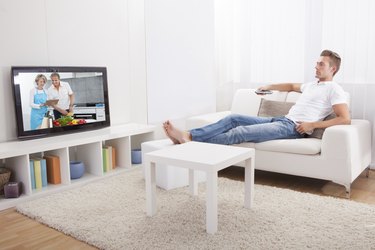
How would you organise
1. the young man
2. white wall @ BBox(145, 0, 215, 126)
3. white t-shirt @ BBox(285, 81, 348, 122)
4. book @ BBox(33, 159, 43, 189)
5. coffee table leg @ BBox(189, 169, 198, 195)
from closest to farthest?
coffee table leg @ BBox(189, 169, 198, 195) < book @ BBox(33, 159, 43, 189) < the young man < white t-shirt @ BBox(285, 81, 348, 122) < white wall @ BBox(145, 0, 215, 126)

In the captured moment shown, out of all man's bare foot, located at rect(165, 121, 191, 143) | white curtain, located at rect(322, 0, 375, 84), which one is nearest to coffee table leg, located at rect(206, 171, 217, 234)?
man's bare foot, located at rect(165, 121, 191, 143)

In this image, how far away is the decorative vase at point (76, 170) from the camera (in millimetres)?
3518

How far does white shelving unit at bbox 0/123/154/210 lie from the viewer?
121 inches

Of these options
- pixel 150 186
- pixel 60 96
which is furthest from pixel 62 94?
pixel 150 186

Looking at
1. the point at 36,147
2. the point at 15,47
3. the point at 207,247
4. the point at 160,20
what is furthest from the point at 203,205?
the point at 160,20

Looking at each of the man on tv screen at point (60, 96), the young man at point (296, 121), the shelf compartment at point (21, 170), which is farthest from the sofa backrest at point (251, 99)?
the shelf compartment at point (21, 170)

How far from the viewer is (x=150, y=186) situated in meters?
2.64

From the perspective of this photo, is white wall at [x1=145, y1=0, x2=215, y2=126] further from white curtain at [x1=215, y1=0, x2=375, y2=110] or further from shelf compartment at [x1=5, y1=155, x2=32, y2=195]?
shelf compartment at [x1=5, y1=155, x2=32, y2=195]

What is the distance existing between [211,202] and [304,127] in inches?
57.1

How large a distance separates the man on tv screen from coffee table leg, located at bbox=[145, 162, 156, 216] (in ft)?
4.45

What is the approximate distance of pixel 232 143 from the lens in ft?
11.4

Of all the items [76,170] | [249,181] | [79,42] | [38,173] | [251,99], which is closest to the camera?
[249,181]

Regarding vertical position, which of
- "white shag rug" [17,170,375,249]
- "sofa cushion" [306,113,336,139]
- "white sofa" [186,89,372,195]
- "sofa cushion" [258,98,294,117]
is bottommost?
"white shag rug" [17,170,375,249]

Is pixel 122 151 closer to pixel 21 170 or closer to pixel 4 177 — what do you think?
pixel 21 170
